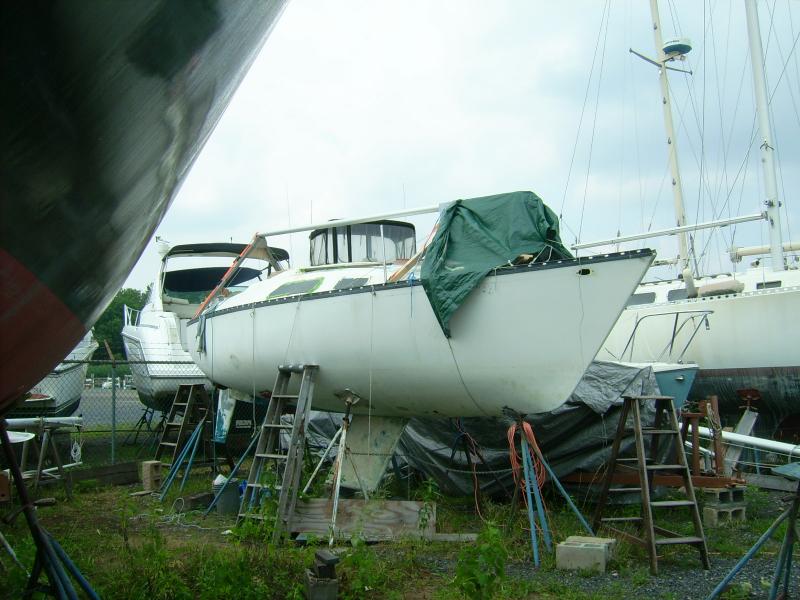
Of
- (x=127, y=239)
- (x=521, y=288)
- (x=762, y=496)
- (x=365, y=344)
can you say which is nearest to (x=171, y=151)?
(x=127, y=239)

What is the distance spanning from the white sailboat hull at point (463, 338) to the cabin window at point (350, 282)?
25 cm

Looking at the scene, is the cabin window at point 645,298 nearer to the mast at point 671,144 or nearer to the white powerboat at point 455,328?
the mast at point 671,144

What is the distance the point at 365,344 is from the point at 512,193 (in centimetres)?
194

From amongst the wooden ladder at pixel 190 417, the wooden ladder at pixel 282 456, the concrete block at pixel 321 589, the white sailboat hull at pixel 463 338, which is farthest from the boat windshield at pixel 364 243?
the concrete block at pixel 321 589

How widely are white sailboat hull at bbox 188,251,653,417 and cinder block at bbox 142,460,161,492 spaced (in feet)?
9.27

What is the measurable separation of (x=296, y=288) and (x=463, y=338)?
2534 millimetres

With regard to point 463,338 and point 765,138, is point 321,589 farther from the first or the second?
point 765,138

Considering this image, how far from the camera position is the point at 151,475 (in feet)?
30.4

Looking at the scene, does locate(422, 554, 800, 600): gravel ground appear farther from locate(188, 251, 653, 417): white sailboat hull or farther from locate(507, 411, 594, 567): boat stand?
locate(188, 251, 653, 417): white sailboat hull

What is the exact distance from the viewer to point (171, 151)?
2.78m

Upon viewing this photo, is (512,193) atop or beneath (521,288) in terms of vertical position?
atop

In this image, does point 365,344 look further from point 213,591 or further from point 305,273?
point 213,591

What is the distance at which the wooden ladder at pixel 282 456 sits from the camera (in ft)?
20.9

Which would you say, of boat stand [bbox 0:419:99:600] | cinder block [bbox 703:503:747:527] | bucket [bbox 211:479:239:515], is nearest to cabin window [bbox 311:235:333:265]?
bucket [bbox 211:479:239:515]
